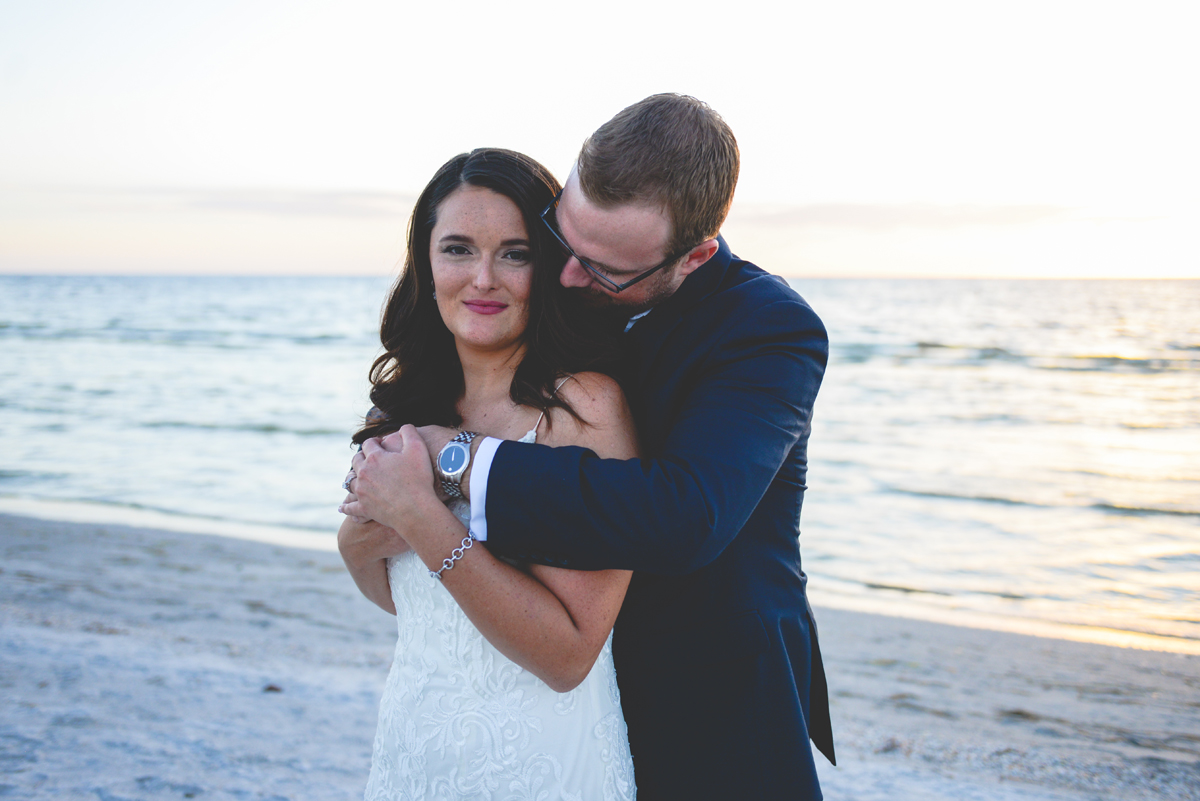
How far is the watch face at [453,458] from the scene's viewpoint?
1.72 meters

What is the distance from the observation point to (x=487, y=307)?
2066 millimetres

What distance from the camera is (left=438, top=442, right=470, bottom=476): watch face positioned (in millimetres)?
1717

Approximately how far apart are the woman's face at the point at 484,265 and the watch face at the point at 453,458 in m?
0.42

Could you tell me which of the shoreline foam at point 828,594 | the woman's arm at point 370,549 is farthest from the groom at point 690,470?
the shoreline foam at point 828,594

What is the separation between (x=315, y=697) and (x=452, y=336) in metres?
2.88

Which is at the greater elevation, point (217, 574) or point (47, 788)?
point (47, 788)

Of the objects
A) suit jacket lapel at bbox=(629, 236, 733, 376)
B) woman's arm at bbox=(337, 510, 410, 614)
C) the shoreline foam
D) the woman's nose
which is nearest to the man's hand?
woman's arm at bbox=(337, 510, 410, 614)

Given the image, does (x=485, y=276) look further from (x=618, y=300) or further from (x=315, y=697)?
(x=315, y=697)

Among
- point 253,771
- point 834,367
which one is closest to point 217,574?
point 253,771

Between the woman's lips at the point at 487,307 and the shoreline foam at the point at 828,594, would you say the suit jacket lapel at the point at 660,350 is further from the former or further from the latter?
the shoreline foam at the point at 828,594

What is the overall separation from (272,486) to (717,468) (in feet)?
31.4

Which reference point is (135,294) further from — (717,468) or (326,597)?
(717,468)

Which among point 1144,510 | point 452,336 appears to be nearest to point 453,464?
point 452,336

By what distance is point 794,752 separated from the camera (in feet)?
5.94
